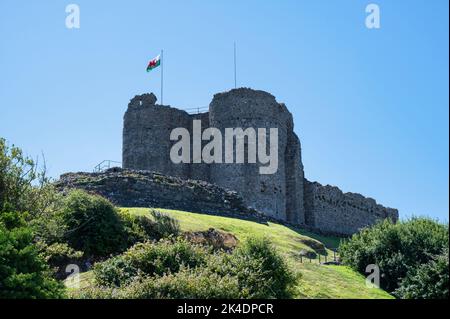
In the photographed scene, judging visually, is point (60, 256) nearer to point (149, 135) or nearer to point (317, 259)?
point (317, 259)

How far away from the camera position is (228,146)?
50344mm

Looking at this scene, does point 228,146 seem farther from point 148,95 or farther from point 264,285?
point 264,285

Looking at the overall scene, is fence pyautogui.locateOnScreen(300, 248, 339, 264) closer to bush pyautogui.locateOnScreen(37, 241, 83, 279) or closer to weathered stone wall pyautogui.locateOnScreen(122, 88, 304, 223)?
bush pyautogui.locateOnScreen(37, 241, 83, 279)

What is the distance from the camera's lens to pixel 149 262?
21.9m

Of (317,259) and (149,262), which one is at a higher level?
(149,262)

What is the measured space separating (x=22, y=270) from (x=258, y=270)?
691 centimetres

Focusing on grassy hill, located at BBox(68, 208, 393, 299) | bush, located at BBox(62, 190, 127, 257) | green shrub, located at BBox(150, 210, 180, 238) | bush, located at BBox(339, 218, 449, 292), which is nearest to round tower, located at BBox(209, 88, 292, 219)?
grassy hill, located at BBox(68, 208, 393, 299)

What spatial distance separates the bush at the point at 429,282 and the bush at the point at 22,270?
11872mm

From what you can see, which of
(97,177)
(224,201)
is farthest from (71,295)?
(224,201)

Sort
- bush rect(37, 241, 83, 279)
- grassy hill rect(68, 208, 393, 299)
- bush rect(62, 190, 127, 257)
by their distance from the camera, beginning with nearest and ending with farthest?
1. grassy hill rect(68, 208, 393, 299)
2. bush rect(37, 241, 83, 279)
3. bush rect(62, 190, 127, 257)

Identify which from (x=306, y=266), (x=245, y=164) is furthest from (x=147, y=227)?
(x=245, y=164)

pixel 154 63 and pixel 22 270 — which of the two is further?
pixel 154 63

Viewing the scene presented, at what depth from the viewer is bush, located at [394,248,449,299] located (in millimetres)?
22703

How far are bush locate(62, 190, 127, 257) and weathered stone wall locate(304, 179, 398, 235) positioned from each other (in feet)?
94.7
